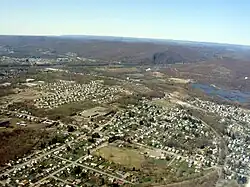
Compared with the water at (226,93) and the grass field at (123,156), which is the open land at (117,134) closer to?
the grass field at (123,156)

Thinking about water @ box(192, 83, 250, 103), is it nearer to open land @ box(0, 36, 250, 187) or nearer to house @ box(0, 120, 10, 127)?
open land @ box(0, 36, 250, 187)

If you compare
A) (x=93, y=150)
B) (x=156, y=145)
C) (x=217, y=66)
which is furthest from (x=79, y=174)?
(x=217, y=66)

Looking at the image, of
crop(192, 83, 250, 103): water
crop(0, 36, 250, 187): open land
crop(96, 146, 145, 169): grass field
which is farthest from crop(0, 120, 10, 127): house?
crop(192, 83, 250, 103): water

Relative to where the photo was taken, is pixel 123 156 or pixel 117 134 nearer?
pixel 123 156

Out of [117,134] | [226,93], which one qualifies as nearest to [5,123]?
[117,134]

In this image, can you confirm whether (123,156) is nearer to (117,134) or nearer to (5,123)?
(117,134)
